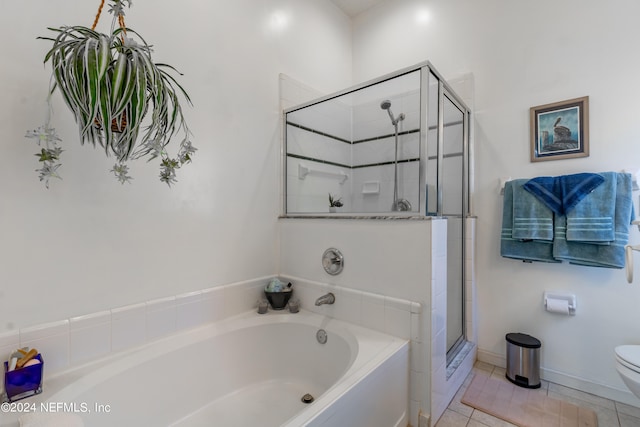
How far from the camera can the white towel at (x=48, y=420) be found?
89 centimetres

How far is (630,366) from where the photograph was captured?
1414 millimetres

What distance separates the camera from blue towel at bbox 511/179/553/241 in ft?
5.91

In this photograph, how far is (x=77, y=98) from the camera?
98cm

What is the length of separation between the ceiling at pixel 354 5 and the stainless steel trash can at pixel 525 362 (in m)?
2.96

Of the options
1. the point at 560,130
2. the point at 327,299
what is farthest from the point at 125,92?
the point at 560,130

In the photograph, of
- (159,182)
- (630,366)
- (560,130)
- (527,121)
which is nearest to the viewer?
(630,366)

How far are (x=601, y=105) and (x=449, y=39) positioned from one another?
1127 millimetres

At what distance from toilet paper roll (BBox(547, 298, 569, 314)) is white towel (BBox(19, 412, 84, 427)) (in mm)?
2359

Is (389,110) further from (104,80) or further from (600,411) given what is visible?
(600,411)

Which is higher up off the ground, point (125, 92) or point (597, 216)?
point (125, 92)

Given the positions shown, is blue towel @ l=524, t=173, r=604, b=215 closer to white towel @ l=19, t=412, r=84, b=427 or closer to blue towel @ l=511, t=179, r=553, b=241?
blue towel @ l=511, t=179, r=553, b=241

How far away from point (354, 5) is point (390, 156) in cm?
165

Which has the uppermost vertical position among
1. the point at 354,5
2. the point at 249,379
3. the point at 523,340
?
the point at 354,5

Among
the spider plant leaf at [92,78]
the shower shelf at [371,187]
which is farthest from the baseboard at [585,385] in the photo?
the spider plant leaf at [92,78]
